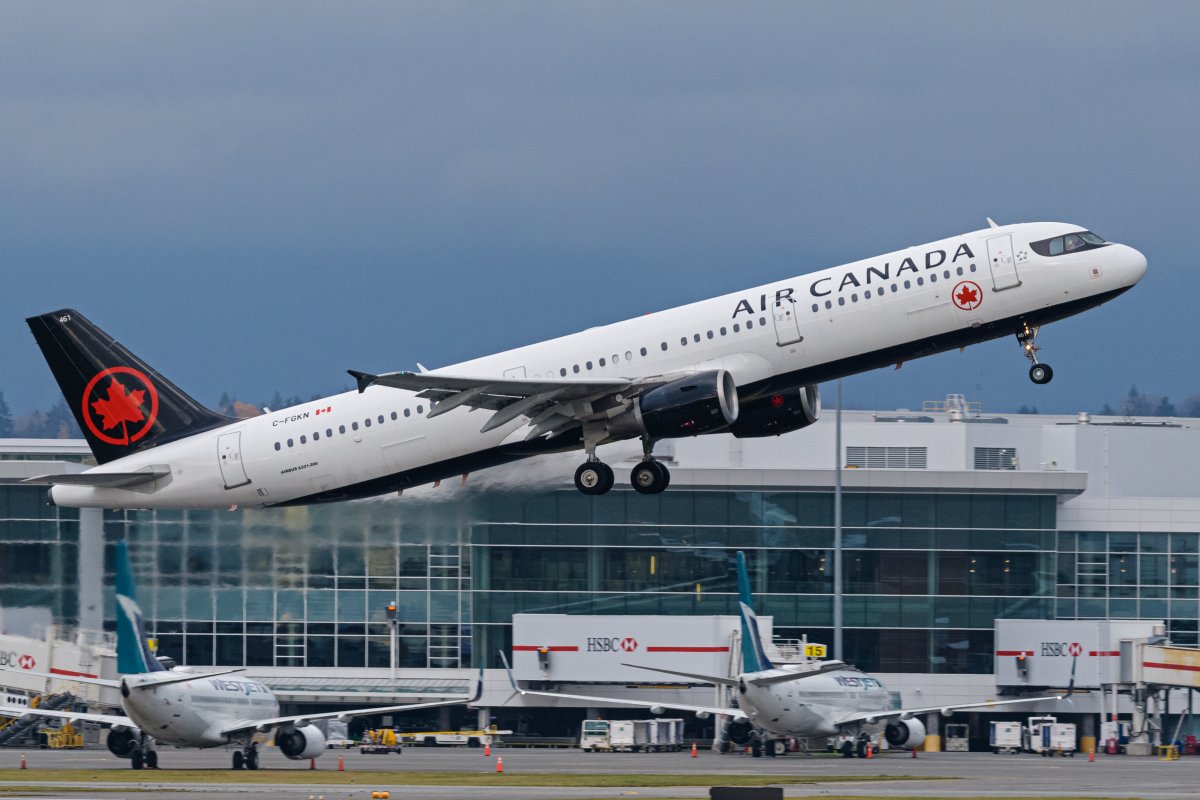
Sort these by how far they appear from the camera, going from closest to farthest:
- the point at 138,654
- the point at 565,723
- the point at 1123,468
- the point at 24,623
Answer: the point at 138,654 → the point at 24,623 → the point at 565,723 → the point at 1123,468

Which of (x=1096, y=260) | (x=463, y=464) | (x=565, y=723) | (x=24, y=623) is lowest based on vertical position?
(x=565, y=723)

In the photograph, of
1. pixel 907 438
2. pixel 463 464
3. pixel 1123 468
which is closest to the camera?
pixel 463 464

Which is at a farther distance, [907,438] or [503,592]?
[907,438]

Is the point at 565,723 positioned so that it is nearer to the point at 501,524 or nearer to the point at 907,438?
the point at 501,524

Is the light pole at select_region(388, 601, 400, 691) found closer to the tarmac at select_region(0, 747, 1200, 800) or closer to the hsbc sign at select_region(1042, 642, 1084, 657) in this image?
the tarmac at select_region(0, 747, 1200, 800)

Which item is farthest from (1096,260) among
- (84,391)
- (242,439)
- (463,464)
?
(84,391)

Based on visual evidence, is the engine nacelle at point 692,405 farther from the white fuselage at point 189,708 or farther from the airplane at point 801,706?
the airplane at point 801,706

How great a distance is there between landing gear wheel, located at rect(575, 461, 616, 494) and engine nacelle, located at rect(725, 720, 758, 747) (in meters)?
24.3

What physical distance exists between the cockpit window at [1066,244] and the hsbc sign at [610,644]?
41.8 m

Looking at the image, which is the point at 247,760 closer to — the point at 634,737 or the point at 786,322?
the point at 634,737

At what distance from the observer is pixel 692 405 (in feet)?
145

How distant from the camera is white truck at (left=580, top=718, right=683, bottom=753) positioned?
74.9m

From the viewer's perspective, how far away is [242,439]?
49.7m

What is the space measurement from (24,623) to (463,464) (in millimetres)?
31057
